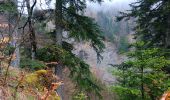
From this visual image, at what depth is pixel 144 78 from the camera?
1188 cm

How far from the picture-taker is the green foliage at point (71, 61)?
17.2 meters

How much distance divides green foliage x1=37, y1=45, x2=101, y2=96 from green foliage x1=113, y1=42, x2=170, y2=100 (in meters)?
5.24

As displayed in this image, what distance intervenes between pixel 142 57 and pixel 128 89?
39.5 inches

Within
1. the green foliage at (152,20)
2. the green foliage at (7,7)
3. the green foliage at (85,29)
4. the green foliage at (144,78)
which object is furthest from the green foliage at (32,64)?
the green foliage at (152,20)

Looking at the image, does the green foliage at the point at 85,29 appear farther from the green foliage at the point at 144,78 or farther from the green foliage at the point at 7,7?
the green foliage at the point at 144,78

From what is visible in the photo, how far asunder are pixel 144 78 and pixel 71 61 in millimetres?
6209

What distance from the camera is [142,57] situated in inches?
469

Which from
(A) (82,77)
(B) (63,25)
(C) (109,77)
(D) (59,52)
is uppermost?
(B) (63,25)

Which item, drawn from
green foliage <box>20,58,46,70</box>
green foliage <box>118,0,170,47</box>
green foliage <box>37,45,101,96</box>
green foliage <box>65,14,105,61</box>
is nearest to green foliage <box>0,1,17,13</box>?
green foliage <box>20,58,46,70</box>

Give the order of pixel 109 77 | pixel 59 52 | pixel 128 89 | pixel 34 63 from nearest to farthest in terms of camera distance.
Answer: pixel 128 89
pixel 34 63
pixel 59 52
pixel 109 77

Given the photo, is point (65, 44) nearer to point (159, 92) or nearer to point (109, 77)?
point (159, 92)

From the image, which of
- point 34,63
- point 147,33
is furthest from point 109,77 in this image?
point 34,63

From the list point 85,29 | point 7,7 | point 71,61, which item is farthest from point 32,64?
point 85,29

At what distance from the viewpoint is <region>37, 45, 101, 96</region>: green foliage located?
17.2 metres
